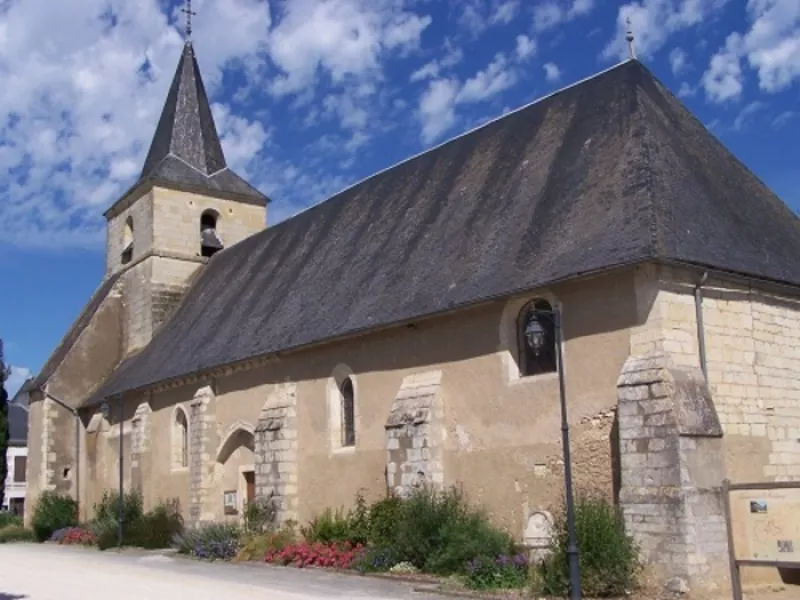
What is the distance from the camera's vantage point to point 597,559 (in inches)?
440

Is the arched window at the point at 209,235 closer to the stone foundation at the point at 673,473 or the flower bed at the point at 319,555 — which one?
the flower bed at the point at 319,555

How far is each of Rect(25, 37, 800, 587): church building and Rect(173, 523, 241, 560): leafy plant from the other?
1120mm

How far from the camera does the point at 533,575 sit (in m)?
12.1

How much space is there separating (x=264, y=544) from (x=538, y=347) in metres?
6.99

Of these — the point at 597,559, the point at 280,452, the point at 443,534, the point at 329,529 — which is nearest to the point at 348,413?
the point at 280,452

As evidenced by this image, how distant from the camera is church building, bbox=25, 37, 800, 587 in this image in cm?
1227

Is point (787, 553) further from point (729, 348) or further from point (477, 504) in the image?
point (477, 504)

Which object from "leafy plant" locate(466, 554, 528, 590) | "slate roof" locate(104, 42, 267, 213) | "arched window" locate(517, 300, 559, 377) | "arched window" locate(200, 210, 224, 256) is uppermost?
"slate roof" locate(104, 42, 267, 213)

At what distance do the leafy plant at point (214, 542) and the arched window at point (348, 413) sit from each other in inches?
116

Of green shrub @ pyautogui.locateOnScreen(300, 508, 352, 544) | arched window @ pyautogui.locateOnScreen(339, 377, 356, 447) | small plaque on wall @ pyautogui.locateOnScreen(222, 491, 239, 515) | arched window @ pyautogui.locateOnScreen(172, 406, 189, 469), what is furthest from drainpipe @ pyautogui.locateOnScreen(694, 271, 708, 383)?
arched window @ pyautogui.locateOnScreen(172, 406, 189, 469)

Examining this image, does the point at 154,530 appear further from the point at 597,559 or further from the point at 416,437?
the point at 597,559

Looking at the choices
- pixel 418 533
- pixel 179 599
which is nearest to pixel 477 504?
pixel 418 533

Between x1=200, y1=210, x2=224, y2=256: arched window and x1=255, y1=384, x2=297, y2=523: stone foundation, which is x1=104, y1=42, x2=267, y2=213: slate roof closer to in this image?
x1=200, y1=210, x2=224, y2=256: arched window

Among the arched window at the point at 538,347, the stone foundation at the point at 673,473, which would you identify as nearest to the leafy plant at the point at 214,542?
the arched window at the point at 538,347
